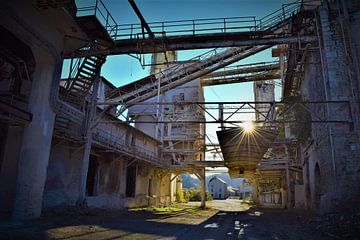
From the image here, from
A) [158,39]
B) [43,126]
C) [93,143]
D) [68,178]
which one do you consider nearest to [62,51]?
[43,126]

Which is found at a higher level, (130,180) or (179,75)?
(179,75)

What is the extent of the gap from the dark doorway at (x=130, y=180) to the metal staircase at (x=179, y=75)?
5.93m

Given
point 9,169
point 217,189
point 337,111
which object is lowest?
point 217,189

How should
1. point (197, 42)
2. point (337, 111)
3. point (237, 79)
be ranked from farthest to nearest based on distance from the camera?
point (237, 79), point (197, 42), point (337, 111)

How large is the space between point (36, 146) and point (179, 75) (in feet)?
53.4

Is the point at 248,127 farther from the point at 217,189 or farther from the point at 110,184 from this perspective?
the point at 217,189

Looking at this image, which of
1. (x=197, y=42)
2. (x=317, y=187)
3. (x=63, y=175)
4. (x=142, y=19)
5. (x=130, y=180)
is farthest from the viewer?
(x=130, y=180)

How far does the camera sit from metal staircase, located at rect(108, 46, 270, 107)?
21.2 meters

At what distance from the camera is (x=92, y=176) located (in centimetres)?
1720

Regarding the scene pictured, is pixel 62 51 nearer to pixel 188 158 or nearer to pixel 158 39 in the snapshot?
pixel 158 39

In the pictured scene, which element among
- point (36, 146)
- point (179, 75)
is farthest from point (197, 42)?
point (179, 75)

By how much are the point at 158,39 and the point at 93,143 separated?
7.02m

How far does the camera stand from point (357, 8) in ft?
38.3

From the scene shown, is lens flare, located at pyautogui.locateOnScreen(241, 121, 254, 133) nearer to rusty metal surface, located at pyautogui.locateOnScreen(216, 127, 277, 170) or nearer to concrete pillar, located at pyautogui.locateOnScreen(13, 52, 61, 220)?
rusty metal surface, located at pyautogui.locateOnScreen(216, 127, 277, 170)
